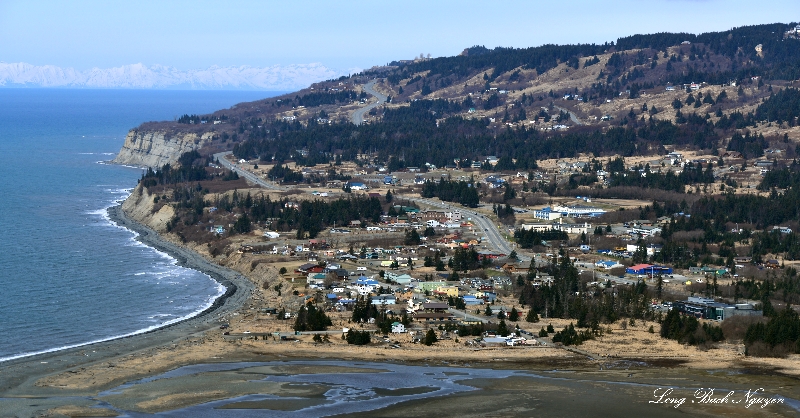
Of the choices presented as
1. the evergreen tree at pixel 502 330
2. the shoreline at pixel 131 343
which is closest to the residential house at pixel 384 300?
the shoreline at pixel 131 343

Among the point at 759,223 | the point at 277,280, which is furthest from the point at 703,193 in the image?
the point at 277,280

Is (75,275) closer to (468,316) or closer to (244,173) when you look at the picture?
(468,316)

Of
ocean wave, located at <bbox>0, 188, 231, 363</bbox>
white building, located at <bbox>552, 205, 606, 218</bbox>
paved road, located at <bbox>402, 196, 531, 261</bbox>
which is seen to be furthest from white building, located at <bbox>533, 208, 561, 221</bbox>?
ocean wave, located at <bbox>0, 188, 231, 363</bbox>

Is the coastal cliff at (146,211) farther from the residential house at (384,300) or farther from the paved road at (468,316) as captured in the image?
the paved road at (468,316)

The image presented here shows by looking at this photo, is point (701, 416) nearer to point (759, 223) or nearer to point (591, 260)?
point (591, 260)

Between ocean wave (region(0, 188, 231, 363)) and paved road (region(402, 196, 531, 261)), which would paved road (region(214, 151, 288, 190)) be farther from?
paved road (region(402, 196, 531, 261))
